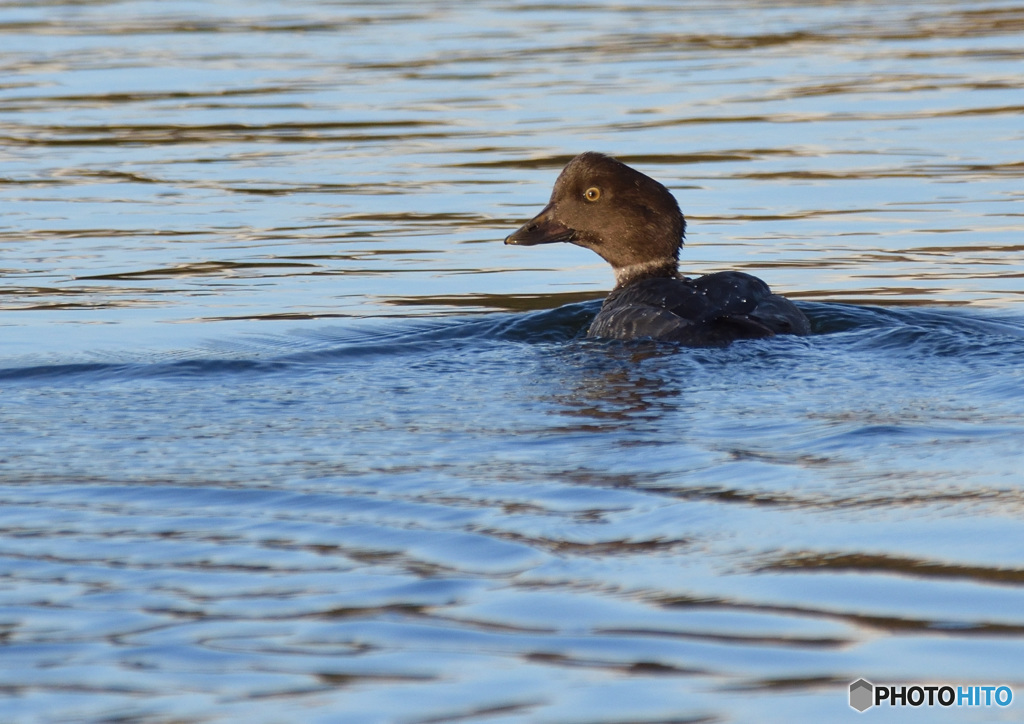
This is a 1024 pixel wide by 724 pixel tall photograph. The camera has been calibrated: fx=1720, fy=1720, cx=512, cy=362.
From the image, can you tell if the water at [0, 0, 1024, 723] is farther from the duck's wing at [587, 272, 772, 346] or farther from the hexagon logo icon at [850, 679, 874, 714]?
the duck's wing at [587, 272, 772, 346]

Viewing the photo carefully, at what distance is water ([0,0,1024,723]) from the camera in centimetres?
374

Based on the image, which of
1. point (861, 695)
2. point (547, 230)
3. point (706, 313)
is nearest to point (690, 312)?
point (706, 313)

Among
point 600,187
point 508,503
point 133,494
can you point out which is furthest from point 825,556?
point 600,187

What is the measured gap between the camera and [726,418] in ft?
19.8

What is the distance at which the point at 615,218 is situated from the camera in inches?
355

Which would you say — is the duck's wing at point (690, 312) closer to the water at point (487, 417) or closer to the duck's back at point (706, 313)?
the duck's back at point (706, 313)

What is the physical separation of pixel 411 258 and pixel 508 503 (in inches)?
228

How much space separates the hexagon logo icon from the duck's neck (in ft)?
18.0

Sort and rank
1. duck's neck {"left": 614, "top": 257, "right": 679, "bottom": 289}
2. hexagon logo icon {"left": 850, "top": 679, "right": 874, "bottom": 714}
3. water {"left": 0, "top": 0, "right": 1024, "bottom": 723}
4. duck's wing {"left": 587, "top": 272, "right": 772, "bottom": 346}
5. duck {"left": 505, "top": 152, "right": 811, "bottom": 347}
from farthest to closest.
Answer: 1. duck's neck {"left": 614, "top": 257, "right": 679, "bottom": 289}
2. duck {"left": 505, "top": 152, "right": 811, "bottom": 347}
3. duck's wing {"left": 587, "top": 272, "right": 772, "bottom": 346}
4. water {"left": 0, "top": 0, "right": 1024, "bottom": 723}
5. hexagon logo icon {"left": 850, "top": 679, "right": 874, "bottom": 714}

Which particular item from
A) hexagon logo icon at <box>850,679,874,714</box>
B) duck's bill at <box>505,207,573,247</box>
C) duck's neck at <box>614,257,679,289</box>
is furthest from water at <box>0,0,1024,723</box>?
duck's neck at <box>614,257,679,289</box>

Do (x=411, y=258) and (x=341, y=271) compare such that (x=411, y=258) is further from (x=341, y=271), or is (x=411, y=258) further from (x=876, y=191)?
(x=876, y=191)

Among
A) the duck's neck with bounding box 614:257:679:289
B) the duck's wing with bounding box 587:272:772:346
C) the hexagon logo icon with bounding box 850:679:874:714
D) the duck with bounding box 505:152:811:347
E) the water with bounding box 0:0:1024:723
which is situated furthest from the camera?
the duck's neck with bounding box 614:257:679:289

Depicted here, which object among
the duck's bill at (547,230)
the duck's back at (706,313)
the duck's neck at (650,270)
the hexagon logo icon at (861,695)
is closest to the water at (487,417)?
the hexagon logo icon at (861,695)

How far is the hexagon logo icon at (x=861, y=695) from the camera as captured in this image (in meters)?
3.51
